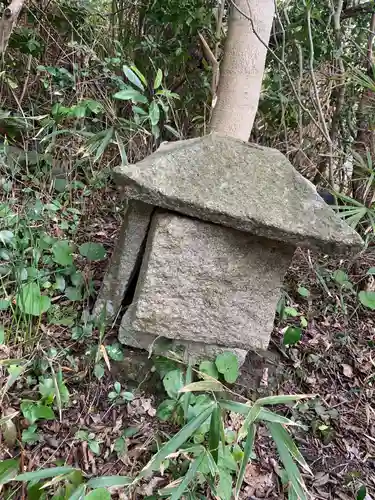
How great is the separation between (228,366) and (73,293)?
60cm

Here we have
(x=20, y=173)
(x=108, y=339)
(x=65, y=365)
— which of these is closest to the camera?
(x=65, y=365)

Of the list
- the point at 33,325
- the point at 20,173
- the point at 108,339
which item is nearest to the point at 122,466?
the point at 108,339

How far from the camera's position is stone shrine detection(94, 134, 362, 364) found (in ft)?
3.80

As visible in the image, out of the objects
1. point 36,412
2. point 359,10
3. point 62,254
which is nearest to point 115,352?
point 36,412

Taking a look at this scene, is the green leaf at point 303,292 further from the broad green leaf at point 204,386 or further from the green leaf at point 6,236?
the green leaf at point 6,236

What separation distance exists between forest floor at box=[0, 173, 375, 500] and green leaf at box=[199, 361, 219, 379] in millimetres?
169

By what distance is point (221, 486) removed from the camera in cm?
108

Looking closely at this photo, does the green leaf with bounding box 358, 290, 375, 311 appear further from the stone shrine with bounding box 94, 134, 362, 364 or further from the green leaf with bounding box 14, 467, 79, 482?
the green leaf with bounding box 14, 467, 79, 482

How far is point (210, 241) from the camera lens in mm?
1273

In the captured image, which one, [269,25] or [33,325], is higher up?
[269,25]

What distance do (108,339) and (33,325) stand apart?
0.84 feet

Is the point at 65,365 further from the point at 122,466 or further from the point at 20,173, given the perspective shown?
the point at 20,173

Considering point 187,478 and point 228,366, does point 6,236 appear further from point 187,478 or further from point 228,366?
point 187,478

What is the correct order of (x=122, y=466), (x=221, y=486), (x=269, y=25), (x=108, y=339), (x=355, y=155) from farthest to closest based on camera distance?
(x=355, y=155)
(x=269, y=25)
(x=108, y=339)
(x=122, y=466)
(x=221, y=486)
